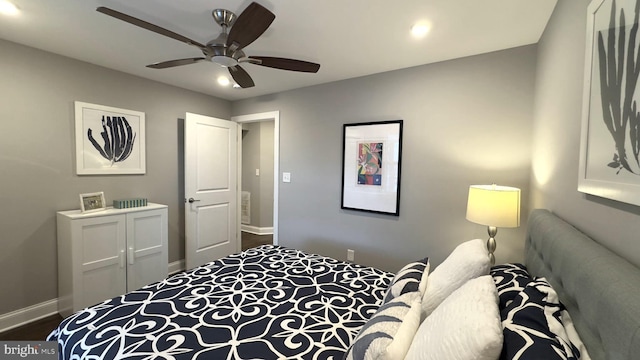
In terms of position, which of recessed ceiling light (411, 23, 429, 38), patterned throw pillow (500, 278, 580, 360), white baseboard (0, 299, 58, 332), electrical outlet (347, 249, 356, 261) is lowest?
white baseboard (0, 299, 58, 332)

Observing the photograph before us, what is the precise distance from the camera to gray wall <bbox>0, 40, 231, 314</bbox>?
218 centimetres

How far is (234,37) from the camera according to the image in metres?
1.53

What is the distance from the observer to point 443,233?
2.41 m

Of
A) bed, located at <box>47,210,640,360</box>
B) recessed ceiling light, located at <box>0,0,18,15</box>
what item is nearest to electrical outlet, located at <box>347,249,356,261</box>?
bed, located at <box>47,210,640,360</box>

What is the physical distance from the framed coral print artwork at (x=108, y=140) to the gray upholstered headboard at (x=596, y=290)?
3587 millimetres

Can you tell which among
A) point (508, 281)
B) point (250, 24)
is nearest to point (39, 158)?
point (250, 24)

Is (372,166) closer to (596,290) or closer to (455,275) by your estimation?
(455,275)

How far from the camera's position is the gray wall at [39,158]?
7.14ft

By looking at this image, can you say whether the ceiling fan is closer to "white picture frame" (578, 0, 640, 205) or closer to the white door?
"white picture frame" (578, 0, 640, 205)

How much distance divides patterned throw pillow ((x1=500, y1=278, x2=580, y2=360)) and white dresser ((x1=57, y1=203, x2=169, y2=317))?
301 cm

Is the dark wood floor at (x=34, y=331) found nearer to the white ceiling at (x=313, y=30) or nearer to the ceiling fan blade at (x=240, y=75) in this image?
the white ceiling at (x=313, y=30)

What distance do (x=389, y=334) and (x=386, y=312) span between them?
157 millimetres

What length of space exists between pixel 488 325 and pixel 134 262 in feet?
9.96

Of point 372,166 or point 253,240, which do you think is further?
point 253,240
